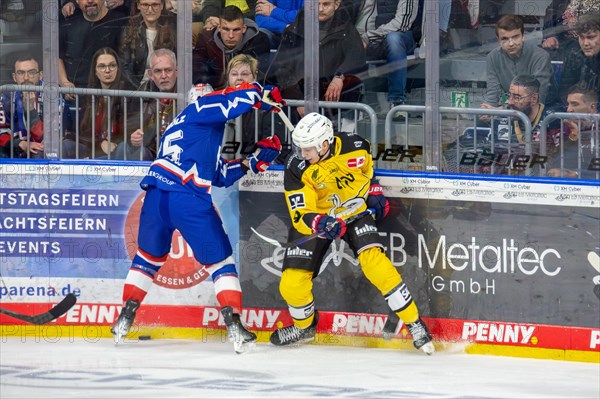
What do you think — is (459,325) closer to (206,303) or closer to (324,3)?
(206,303)

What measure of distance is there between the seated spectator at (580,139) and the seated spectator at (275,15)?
151cm

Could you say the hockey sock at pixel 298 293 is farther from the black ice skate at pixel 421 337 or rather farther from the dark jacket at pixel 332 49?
the dark jacket at pixel 332 49

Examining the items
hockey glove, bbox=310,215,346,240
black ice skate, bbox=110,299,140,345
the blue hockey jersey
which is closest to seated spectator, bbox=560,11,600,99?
hockey glove, bbox=310,215,346,240

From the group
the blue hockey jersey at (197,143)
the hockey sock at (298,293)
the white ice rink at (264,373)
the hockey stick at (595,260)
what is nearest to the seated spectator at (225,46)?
the blue hockey jersey at (197,143)

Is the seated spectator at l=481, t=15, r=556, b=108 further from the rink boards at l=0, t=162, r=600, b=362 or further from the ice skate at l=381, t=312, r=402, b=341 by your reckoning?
the ice skate at l=381, t=312, r=402, b=341

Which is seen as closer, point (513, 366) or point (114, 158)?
point (513, 366)

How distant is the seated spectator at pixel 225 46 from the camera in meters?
7.38

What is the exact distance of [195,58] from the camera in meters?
7.41

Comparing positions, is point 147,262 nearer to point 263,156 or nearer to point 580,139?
point 263,156

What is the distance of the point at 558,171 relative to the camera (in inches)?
277

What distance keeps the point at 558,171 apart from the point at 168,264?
2.10m

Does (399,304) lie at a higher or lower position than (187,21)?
lower

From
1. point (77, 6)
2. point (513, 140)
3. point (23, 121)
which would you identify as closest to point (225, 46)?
point (77, 6)

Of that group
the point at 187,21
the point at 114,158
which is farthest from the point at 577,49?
the point at 114,158
